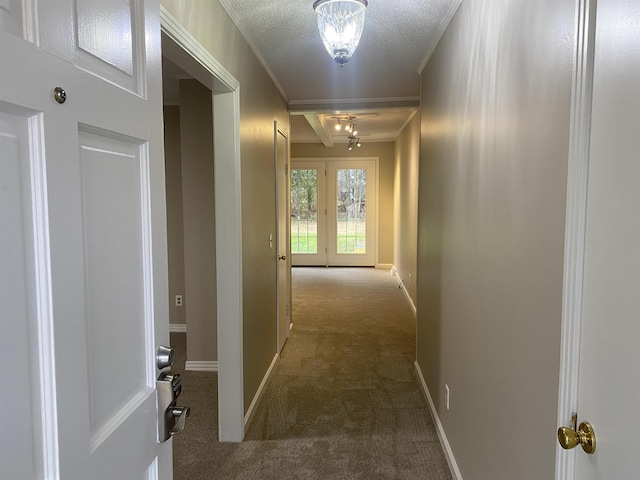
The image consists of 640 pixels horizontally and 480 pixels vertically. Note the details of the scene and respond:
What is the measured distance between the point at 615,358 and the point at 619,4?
0.65 m

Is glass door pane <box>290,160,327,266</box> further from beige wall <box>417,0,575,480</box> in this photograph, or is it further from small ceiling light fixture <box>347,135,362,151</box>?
beige wall <box>417,0,575,480</box>

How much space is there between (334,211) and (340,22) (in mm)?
7071

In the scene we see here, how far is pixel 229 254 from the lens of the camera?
2.53 m

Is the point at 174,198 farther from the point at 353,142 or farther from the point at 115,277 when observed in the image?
the point at 353,142

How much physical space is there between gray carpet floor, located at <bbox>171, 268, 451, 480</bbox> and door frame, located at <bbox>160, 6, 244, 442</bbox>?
0.73 ft

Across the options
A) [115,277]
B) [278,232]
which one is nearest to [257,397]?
[278,232]

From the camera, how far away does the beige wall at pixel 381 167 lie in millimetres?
8766

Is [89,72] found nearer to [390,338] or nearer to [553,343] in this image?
[553,343]

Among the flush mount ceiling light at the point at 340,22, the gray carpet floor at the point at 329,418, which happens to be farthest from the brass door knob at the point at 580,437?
the flush mount ceiling light at the point at 340,22

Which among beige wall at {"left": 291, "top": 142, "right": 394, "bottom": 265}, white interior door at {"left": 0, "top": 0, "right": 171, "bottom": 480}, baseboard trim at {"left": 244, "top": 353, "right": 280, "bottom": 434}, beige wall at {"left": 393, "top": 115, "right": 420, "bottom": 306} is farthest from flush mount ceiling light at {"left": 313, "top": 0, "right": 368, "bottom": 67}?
beige wall at {"left": 291, "top": 142, "right": 394, "bottom": 265}

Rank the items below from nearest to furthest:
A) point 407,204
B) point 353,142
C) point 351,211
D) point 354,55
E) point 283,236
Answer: point 354,55
point 283,236
point 407,204
point 353,142
point 351,211

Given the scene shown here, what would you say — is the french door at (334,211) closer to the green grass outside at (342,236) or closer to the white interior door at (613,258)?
the green grass outside at (342,236)

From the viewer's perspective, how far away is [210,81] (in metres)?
2.24

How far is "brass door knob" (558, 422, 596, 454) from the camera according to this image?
92 centimetres
